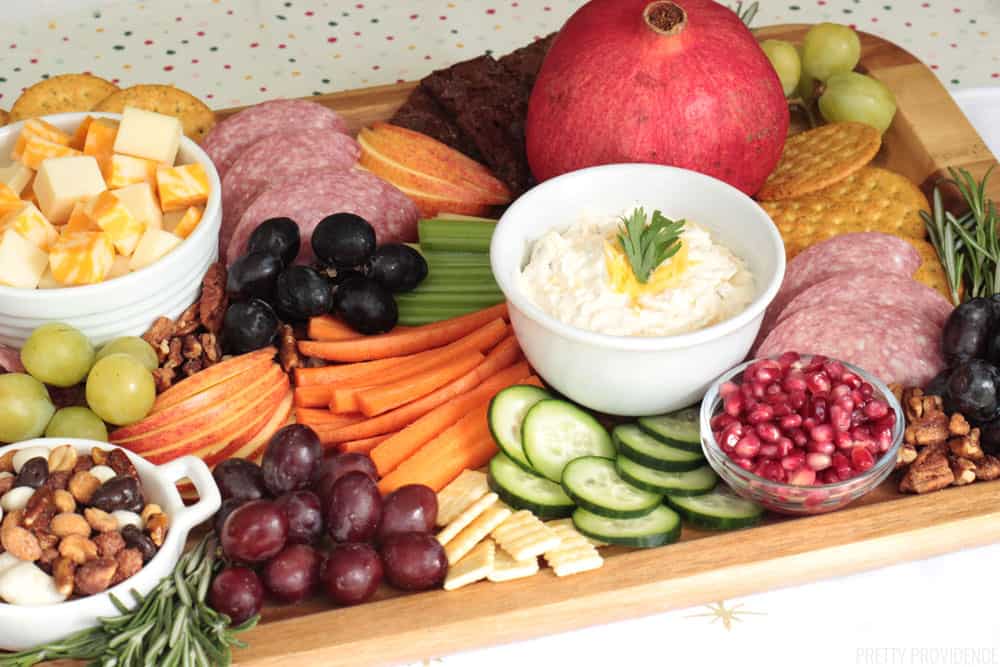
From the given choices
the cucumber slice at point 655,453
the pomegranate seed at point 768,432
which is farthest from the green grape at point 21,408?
the pomegranate seed at point 768,432

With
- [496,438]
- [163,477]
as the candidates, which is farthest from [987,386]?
[163,477]

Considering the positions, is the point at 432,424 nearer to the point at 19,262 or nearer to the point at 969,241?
the point at 19,262

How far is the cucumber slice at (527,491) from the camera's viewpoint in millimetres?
2057

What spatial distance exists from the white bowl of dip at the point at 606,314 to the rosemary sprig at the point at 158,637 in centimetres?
67

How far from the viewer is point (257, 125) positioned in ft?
9.00

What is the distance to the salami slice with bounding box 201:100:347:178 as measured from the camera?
2734 mm

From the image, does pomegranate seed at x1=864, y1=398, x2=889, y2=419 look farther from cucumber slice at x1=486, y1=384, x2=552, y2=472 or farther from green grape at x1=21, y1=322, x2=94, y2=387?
green grape at x1=21, y1=322, x2=94, y2=387

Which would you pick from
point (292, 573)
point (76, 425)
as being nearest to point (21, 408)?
point (76, 425)

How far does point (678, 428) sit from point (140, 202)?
106 cm

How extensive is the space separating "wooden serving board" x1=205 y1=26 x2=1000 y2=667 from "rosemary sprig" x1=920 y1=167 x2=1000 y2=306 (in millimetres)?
522

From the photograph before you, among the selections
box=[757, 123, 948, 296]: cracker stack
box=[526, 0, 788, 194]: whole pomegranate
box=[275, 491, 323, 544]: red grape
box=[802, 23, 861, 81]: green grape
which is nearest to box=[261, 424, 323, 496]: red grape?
box=[275, 491, 323, 544]: red grape

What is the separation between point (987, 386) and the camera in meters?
2.04

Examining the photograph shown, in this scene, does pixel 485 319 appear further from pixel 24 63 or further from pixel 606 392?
pixel 24 63

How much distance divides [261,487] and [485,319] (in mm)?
575
